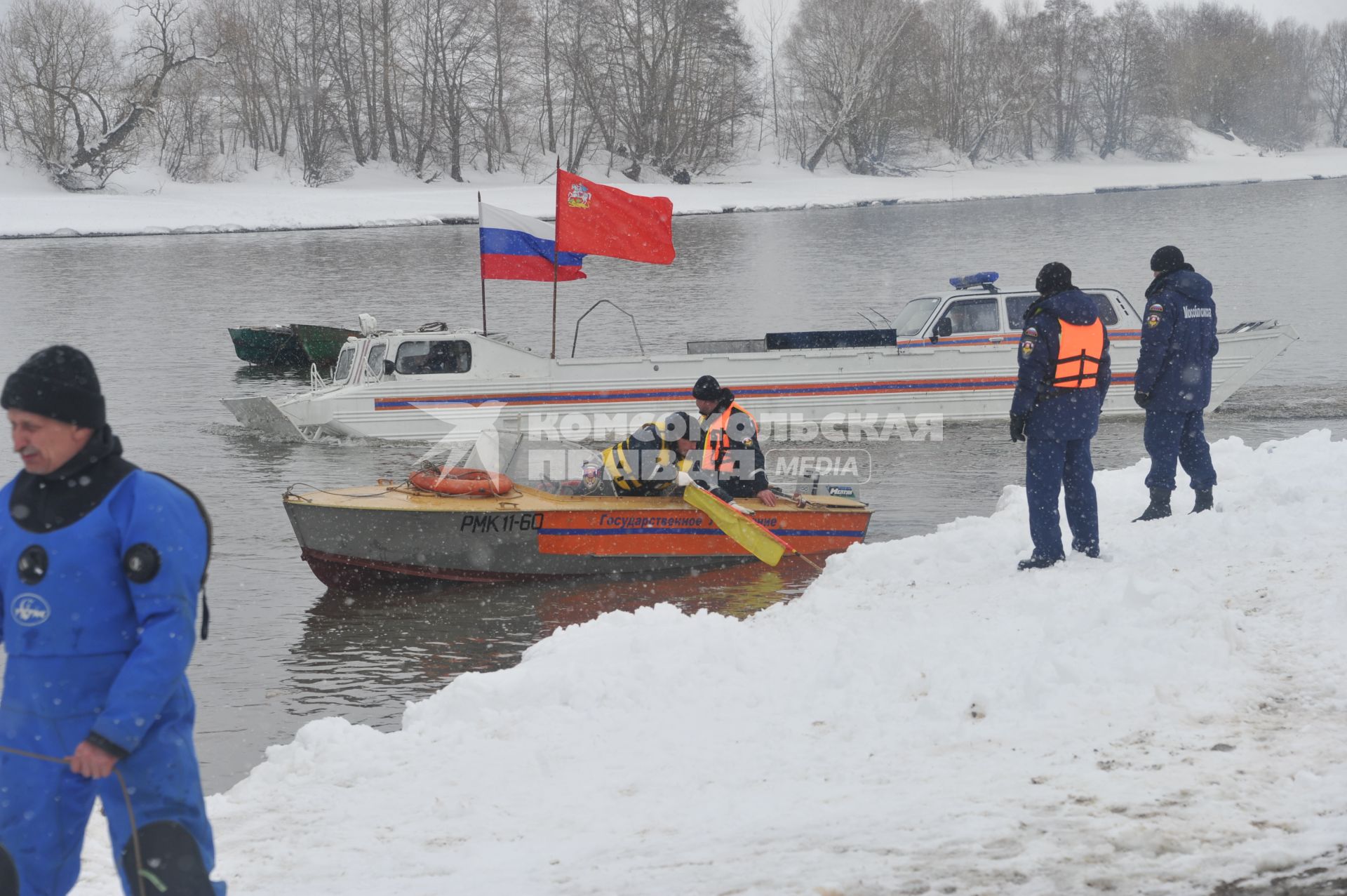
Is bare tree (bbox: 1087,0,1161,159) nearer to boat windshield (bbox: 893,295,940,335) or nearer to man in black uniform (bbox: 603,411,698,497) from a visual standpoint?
boat windshield (bbox: 893,295,940,335)

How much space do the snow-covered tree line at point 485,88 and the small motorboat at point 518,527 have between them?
2547 inches

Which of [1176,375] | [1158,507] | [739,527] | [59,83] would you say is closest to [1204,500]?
[1158,507]

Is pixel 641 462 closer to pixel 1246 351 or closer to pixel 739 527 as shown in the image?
pixel 739 527

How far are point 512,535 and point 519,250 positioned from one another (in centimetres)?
751

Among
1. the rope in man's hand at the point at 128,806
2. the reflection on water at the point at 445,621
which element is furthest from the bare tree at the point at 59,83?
the rope in man's hand at the point at 128,806

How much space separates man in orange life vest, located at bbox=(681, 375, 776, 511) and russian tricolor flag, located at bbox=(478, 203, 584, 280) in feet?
22.4

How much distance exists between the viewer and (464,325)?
3077cm

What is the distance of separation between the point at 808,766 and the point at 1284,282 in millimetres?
35864

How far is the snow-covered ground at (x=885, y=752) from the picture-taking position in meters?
4.30

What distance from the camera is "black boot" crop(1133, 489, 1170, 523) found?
915 cm

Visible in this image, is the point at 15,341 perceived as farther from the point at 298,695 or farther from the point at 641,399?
the point at 298,695

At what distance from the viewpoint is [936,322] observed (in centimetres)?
1816

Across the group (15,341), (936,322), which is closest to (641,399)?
(936,322)

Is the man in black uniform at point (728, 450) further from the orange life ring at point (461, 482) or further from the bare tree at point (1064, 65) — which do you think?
the bare tree at point (1064, 65)
